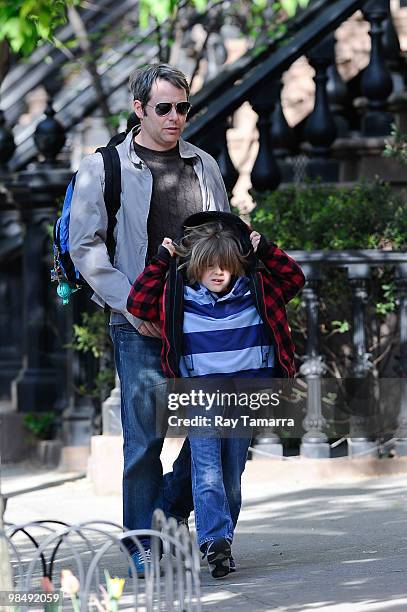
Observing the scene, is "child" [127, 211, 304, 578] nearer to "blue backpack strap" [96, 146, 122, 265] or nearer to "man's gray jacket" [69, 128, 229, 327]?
"man's gray jacket" [69, 128, 229, 327]

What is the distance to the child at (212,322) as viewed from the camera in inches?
218

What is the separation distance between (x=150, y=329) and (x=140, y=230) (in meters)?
0.41

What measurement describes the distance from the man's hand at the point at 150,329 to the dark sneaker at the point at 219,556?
83 centimetres

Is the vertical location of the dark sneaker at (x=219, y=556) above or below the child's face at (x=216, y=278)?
below

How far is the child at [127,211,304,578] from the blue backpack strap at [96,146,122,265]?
28 centimetres

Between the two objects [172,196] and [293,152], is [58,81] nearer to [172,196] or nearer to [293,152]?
[293,152]

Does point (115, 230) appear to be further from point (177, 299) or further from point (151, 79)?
point (151, 79)

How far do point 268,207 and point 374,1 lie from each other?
1773 millimetres

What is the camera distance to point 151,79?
575 centimetres

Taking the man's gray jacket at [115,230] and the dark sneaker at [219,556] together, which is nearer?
the dark sneaker at [219,556]

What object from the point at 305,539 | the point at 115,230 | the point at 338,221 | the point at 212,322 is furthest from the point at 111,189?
the point at 338,221

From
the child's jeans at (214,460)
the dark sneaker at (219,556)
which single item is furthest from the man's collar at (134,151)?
the dark sneaker at (219,556)

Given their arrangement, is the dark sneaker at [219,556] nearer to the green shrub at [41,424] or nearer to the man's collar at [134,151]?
the man's collar at [134,151]

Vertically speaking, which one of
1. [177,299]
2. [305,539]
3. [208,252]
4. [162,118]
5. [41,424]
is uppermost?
[162,118]
